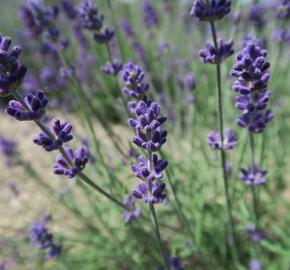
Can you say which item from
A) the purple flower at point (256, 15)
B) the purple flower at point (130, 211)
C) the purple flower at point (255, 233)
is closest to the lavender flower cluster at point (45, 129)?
the purple flower at point (130, 211)

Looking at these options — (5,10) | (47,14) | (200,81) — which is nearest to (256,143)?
(200,81)

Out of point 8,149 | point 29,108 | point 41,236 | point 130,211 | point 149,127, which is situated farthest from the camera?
point 8,149

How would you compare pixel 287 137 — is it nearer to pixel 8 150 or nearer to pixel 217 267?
pixel 217 267

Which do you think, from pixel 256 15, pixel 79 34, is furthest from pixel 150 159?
pixel 79 34

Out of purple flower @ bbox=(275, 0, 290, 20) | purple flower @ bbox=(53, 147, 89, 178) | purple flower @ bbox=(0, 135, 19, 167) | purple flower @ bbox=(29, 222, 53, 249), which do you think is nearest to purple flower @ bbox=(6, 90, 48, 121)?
purple flower @ bbox=(53, 147, 89, 178)

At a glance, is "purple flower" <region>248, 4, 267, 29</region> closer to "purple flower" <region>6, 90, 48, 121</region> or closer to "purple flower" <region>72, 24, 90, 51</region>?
"purple flower" <region>72, 24, 90, 51</region>

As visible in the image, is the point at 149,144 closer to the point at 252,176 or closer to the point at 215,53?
the point at 215,53
